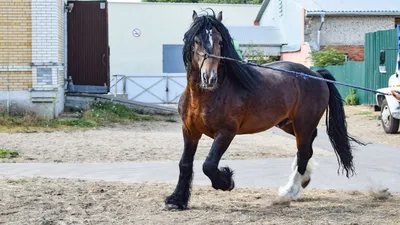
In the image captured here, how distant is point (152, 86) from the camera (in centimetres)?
3469

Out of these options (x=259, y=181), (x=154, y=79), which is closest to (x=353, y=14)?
(x=154, y=79)

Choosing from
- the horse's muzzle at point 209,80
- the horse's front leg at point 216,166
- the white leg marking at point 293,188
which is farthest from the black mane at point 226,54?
the white leg marking at point 293,188

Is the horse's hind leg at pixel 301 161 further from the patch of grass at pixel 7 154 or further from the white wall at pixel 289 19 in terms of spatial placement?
the white wall at pixel 289 19

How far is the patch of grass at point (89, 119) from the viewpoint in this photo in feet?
53.7

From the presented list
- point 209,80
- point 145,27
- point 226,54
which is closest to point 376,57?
point 226,54

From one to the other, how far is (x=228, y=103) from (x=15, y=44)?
11743mm

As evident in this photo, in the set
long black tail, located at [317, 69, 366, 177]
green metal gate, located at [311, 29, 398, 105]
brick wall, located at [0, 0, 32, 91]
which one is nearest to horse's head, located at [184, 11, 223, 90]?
long black tail, located at [317, 69, 366, 177]

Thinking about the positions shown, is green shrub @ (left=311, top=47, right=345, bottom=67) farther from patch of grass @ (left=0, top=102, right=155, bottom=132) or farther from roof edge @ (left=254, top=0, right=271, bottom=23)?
patch of grass @ (left=0, top=102, right=155, bottom=132)

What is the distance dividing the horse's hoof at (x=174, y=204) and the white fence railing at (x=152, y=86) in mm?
27359

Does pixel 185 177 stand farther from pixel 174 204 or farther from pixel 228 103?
pixel 228 103

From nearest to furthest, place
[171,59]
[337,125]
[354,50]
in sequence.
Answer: [337,125]
[354,50]
[171,59]

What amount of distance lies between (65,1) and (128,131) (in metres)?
5.93

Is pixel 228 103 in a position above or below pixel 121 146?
above

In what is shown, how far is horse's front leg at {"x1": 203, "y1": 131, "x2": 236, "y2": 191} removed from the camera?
265 inches
